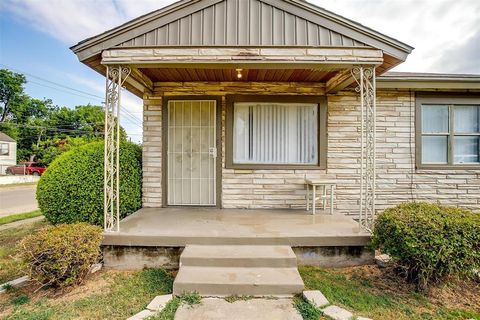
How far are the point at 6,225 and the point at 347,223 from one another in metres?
6.95

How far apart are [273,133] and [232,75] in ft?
4.47

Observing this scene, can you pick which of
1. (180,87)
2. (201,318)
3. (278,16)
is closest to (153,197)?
(180,87)

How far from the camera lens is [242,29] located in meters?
3.57

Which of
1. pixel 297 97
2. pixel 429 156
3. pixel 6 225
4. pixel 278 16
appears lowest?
pixel 6 225

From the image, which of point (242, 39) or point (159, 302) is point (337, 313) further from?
point (242, 39)

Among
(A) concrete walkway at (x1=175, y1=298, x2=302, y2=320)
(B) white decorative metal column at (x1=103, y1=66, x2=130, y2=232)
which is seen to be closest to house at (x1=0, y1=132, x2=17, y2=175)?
(B) white decorative metal column at (x1=103, y1=66, x2=130, y2=232)

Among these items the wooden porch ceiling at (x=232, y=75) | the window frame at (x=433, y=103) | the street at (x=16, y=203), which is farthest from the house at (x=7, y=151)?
the window frame at (x=433, y=103)

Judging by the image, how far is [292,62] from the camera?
11.4 ft

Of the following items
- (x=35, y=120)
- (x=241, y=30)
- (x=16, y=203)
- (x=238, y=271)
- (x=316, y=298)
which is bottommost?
(x=16, y=203)

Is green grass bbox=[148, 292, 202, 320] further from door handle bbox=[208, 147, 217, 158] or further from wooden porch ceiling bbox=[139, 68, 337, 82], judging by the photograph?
wooden porch ceiling bbox=[139, 68, 337, 82]

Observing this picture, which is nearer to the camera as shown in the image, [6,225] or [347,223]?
[347,223]

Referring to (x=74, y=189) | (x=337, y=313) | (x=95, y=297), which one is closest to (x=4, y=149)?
(x=74, y=189)

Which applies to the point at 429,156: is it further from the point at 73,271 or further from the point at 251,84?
the point at 73,271

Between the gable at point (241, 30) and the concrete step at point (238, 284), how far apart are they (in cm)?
285
